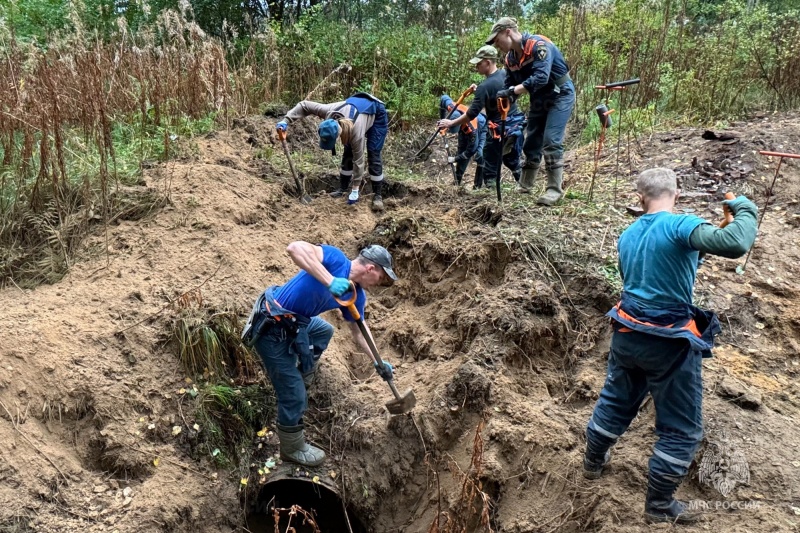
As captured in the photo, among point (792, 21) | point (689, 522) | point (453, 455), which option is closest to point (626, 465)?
point (689, 522)

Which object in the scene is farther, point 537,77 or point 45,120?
point 537,77

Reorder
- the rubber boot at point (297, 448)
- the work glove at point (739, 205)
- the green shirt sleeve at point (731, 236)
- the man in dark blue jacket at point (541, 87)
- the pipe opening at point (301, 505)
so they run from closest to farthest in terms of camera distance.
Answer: the green shirt sleeve at point (731, 236) < the work glove at point (739, 205) < the rubber boot at point (297, 448) < the pipe opening at point (301, 505) < the man in dark blue jacket at point (541, 87)

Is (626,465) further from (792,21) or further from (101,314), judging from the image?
(792,21)

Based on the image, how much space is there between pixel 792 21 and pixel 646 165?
3648 mm

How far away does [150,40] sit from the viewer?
655 centimetres

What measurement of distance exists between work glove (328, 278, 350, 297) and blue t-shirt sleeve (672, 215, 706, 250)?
4.98ft

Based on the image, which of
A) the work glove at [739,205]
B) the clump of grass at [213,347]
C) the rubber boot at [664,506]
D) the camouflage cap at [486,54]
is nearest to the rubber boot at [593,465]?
the rubber boot at [664,506]

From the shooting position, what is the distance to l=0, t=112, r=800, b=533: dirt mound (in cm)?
302

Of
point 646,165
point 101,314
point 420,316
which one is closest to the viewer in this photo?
point 101,314

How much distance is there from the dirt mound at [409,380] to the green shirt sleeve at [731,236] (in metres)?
1.28

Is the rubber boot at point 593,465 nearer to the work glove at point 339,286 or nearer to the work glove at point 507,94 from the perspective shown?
the work glove at point 339,286

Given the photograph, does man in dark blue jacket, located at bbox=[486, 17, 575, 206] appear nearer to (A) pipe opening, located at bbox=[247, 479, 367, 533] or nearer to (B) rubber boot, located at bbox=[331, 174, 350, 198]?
(B) rubber boot, located at bbox=[331, 174, 350, 198]

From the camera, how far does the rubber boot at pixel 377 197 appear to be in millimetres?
5949

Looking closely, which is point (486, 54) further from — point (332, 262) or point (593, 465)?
point (593, 465)
